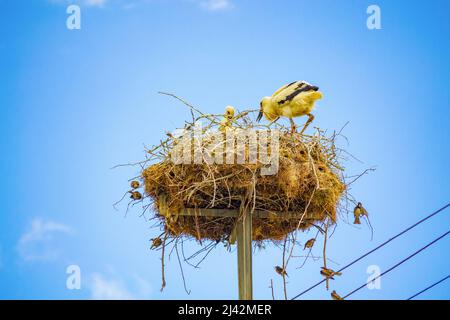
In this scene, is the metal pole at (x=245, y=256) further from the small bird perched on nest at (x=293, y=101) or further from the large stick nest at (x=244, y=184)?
the small bird perched on nest at (x=293, y=101)

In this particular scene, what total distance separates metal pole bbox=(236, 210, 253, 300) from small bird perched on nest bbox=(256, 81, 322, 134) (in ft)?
3.76

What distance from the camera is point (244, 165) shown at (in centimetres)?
578

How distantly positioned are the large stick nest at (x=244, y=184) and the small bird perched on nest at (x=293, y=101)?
0.56 m

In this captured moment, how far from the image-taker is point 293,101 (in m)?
6.84

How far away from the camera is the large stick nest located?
582 centimetres

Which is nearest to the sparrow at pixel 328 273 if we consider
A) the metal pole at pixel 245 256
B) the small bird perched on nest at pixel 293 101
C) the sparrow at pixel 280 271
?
the sparrow at pixel 280 271

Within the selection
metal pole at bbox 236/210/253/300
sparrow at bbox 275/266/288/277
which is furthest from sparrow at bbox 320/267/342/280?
metal pole at bbox 236/210/253/300

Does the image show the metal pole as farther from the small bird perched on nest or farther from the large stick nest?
the small bird perched on nest

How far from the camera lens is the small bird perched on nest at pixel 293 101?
22.2 feet
